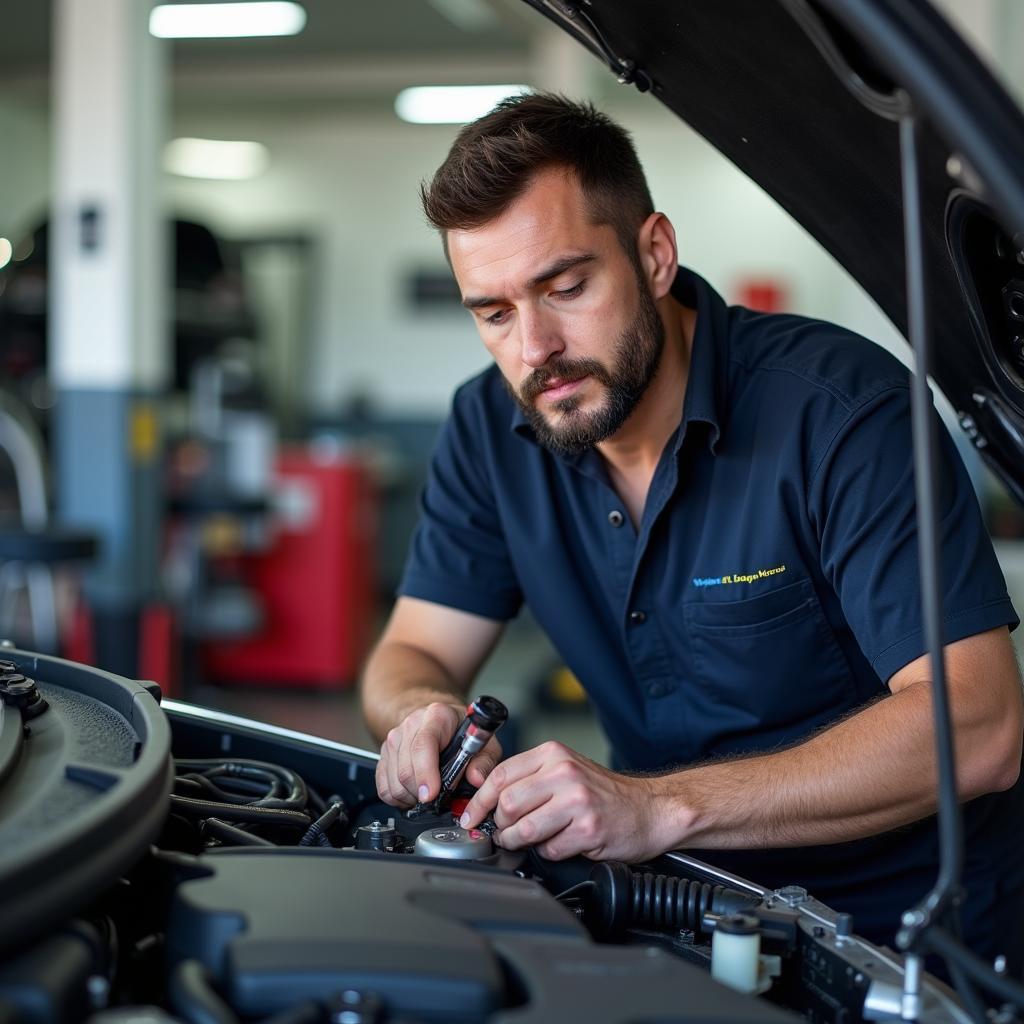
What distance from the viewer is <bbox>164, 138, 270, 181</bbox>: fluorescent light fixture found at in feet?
31.7

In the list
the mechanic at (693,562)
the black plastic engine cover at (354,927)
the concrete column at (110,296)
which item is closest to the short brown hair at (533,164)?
the mechanic at (693,562)

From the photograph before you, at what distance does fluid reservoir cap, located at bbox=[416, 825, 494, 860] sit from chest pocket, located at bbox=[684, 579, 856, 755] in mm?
503

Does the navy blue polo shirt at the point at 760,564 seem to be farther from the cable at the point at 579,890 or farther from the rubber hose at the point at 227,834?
the rubber hose at the point at 227,834

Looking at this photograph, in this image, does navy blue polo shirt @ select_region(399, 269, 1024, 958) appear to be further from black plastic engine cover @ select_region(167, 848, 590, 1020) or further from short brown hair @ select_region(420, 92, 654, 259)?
black plastic engine cover @ select_region(167, 848, 590, 1020)

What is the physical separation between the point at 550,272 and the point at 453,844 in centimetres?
65

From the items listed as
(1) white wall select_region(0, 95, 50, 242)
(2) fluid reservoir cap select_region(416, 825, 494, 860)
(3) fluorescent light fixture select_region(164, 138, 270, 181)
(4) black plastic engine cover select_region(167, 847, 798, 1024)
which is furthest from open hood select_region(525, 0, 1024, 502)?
(3) fluorescent light fixture select_region(164, 138, 270, 181)

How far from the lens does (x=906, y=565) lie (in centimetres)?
125

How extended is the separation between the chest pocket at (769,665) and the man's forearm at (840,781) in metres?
0.20

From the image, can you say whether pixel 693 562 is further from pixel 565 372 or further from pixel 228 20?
pixel 228 20

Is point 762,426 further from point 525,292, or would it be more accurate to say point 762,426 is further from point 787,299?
point 787,299

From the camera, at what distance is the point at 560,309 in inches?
55.0

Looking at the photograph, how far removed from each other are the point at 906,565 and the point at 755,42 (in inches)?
20.6

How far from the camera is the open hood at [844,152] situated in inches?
35.1

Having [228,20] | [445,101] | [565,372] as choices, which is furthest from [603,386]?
[445,101]
